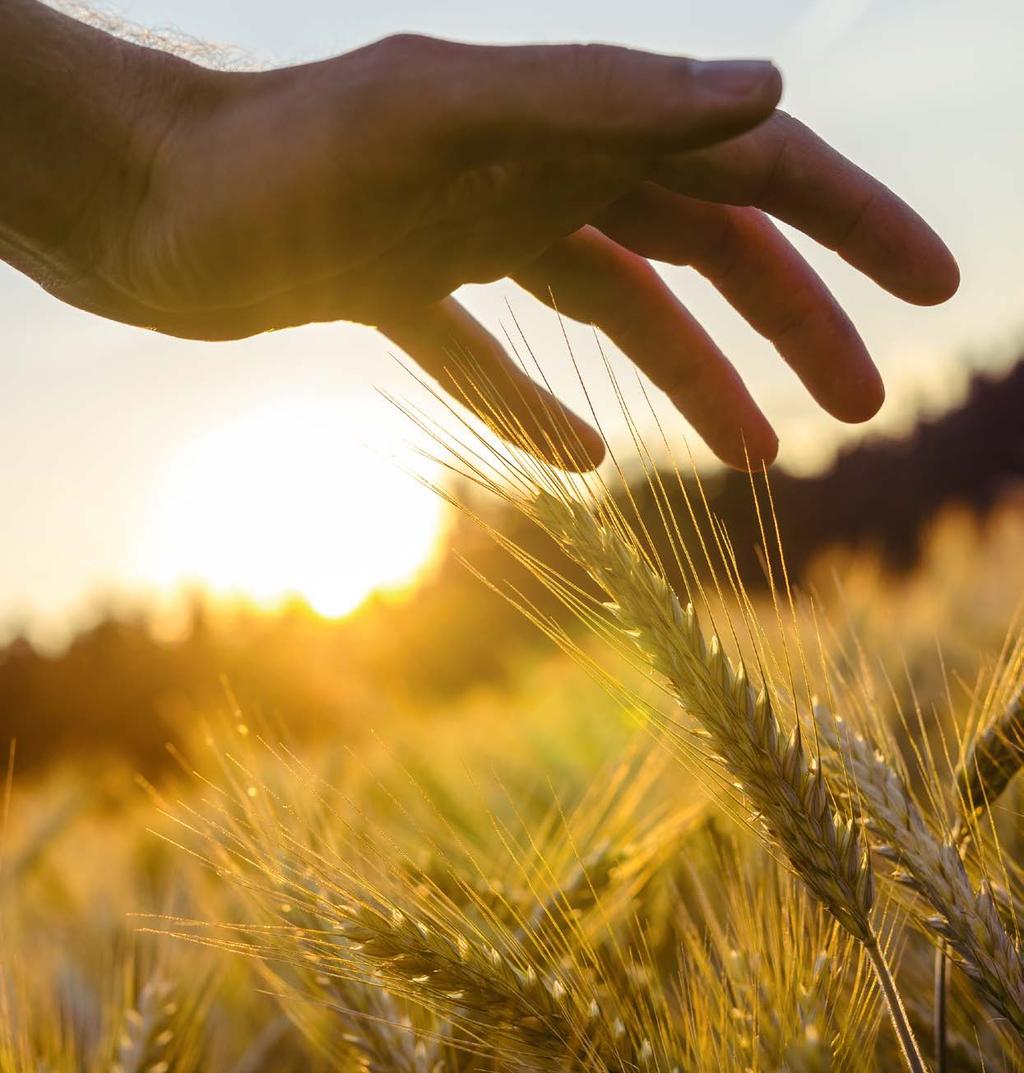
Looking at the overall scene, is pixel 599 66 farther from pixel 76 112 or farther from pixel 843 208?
pixel 76 112

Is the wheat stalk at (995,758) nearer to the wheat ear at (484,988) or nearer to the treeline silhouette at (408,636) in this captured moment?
the wheat ear at (484,988)

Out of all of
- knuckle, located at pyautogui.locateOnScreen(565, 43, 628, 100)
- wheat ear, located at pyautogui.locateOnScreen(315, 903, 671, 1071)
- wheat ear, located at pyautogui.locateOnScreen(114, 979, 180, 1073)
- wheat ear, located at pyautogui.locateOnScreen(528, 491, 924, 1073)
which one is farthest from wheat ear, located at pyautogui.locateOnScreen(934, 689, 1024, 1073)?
wheat ear, located at pyautogui.locateOnScreen(114, 979, 180, 1073)

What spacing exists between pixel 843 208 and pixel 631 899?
4.08 feet

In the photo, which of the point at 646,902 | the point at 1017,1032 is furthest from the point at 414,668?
the point at 1017,1032

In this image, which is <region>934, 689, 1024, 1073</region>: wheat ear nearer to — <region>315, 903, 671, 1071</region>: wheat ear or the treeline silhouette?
<region>315, 903, 671, 1071</region>: wheat ear

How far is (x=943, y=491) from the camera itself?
31.7ft

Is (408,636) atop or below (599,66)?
below

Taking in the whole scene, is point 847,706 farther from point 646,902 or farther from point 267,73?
point 267,73

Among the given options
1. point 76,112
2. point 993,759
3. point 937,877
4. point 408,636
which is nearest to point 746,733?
point 937,877

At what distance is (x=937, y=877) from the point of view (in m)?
0.92

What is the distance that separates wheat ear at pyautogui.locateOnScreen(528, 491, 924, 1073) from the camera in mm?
868

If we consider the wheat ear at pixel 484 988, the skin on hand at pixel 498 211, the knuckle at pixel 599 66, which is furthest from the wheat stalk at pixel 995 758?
the knuckle at pixel 599 66

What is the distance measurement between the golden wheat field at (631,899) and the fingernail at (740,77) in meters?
0.45

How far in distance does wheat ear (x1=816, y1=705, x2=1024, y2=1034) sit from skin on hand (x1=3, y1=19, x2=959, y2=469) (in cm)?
47
